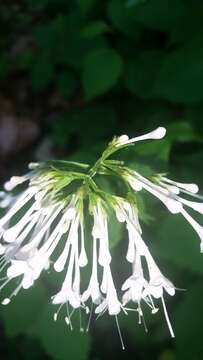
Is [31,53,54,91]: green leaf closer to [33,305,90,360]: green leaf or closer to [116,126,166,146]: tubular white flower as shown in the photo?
[33,305,90,360]: green leaf

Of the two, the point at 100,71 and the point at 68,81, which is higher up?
the point at 68,81

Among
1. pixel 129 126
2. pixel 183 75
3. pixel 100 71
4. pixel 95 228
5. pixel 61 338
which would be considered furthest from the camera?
pixel 129 126

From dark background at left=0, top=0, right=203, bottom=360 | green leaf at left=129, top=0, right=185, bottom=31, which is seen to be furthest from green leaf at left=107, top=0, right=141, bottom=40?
green leaf at left=129, top=0, right=185, bottom=31

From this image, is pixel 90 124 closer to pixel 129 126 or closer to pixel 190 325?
pixel 129 126

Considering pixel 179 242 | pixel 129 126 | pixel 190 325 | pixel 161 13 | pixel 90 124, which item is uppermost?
pixel 161 13

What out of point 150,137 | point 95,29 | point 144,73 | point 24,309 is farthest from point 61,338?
point 95,29

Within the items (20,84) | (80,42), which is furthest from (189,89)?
(20,84)

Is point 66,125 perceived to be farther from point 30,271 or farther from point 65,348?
point 30,271
